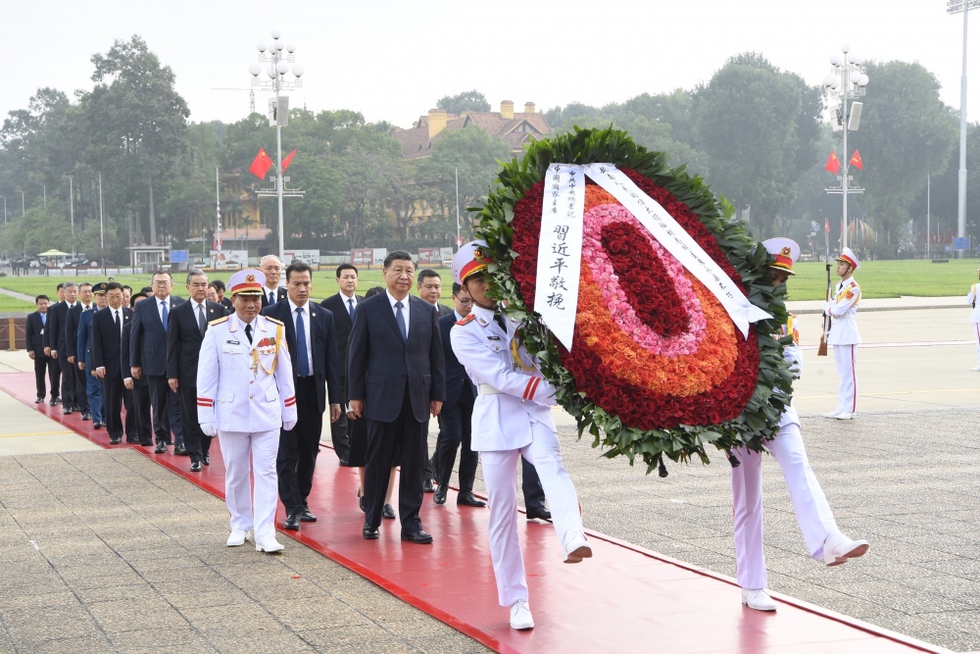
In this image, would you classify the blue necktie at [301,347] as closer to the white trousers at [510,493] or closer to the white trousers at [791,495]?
the white trousers at [510,493]

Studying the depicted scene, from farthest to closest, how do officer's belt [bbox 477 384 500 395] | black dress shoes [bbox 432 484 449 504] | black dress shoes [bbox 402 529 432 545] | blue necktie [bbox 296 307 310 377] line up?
black dress shoes [bbox 432 484 449 504], blue necktie [bbox 296 307 310 377], black dress shoes [bbox 402 529 432 545], officer's belt [bbox 477 384 500 395]

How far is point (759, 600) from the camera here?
18.7 ft

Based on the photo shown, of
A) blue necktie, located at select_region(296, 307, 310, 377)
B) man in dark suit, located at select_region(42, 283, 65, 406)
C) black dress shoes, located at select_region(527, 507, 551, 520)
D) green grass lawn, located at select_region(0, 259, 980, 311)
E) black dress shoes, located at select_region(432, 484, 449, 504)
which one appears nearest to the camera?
black dress shoes, located at select_region(527, 507, 551, 520)

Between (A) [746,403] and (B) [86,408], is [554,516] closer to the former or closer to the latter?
(A) [746,403]

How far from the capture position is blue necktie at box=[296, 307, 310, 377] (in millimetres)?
8539

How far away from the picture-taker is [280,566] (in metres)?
6.91

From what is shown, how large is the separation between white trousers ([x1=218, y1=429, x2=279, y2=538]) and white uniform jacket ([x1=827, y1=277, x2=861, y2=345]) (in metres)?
7.82

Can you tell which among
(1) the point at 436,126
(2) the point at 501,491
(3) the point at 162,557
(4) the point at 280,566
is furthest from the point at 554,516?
(1) the point at 436,126

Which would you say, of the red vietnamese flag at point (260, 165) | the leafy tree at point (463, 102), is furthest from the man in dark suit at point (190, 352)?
the leafy tree at point (463, 102)

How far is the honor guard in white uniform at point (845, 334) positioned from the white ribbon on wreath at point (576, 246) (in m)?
7.91

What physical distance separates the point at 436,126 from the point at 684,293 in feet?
354

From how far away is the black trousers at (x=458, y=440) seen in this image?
8797 millimetres

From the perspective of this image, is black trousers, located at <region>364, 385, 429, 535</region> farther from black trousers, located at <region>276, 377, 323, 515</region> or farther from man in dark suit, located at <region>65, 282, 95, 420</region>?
man in dark suit, located at <region>65, 282, 95, 420</region>

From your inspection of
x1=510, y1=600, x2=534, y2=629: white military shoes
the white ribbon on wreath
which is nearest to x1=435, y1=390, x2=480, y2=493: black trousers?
x1=510, y1=600, x2=534, y2=629: white military shoes
